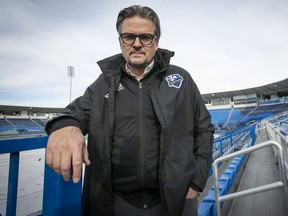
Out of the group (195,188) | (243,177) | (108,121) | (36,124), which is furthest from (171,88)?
(36,124)

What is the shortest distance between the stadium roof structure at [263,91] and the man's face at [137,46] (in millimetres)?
31637

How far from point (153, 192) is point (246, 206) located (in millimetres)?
2068

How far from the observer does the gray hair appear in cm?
129

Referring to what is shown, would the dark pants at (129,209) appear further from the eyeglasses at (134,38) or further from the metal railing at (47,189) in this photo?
the eyeglasses at (134,38)

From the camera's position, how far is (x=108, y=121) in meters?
1.13

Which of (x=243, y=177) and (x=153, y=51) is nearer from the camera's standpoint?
(x=153, y=51)

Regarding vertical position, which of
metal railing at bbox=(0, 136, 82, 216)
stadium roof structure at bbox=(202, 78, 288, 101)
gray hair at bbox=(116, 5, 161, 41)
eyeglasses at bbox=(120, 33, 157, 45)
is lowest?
metal railing at bbox=(0, 136, 82, 216)

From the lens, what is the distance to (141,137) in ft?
3.78

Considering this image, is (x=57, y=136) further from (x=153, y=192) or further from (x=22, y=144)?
(x=153, y=192)

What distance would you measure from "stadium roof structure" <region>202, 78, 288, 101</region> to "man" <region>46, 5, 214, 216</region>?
31608 mm

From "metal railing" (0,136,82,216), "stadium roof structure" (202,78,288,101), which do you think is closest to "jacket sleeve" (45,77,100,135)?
"metal railing" (0,136,82,216)

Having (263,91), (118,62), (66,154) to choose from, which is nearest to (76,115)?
(66,154)

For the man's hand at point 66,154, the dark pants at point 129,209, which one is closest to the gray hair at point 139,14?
the man's hand at point 66,154

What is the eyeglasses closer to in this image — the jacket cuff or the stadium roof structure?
the jacket cuff
